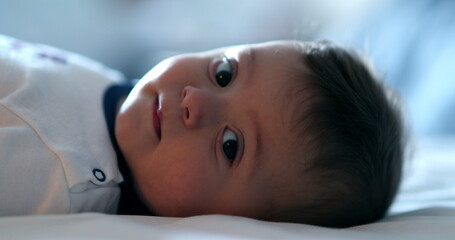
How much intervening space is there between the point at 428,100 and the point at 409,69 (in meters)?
0.16

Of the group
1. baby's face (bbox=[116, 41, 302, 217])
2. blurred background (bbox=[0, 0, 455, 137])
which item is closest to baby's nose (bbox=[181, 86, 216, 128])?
baby's face (bbox=[116, 41, 302, 217])

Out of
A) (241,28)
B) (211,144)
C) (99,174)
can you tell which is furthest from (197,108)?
(241,28)

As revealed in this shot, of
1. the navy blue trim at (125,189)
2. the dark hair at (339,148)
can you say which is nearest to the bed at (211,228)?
the dark hair at (339,148)

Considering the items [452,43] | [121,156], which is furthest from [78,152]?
[452,43]

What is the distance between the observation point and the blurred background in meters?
1.85

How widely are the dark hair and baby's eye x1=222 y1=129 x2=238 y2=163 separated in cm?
11

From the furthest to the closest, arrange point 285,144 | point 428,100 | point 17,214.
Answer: point 428,100, point 285,144, point 17,214

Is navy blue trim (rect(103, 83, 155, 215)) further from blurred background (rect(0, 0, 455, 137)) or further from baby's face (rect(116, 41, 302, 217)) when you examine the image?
blurred background (rect(0, 0, 455, 137))

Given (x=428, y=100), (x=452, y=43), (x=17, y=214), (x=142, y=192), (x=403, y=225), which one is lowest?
(x=17, y=214)

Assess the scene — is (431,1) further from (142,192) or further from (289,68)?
(142,192)

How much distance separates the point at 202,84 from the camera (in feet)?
2.99

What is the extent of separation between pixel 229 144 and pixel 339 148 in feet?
0.63

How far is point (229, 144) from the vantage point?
0.85m

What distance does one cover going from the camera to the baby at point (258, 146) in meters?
0.83
